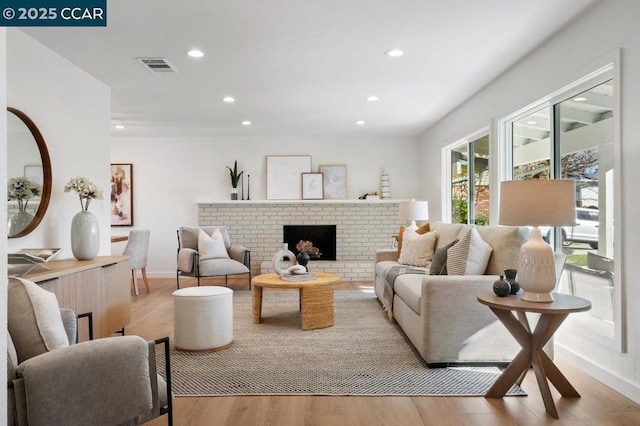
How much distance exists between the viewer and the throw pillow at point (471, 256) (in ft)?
11.2

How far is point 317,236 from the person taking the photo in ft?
25.2

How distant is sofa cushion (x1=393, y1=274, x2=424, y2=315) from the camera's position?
3336mm

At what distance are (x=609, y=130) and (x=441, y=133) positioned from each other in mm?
3587

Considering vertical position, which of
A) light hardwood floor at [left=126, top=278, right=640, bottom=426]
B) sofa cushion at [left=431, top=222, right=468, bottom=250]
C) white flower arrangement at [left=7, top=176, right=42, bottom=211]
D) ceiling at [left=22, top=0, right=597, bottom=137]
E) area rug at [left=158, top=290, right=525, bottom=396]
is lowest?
light hardwood floor at [left=126, top=278, right=640, bottom=426]

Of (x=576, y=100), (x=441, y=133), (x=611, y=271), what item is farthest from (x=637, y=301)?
(x=441, y=133)

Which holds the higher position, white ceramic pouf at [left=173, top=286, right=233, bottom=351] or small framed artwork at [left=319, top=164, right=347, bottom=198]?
small framed artwork at [left=319, top=164, right=347, bottom=198]

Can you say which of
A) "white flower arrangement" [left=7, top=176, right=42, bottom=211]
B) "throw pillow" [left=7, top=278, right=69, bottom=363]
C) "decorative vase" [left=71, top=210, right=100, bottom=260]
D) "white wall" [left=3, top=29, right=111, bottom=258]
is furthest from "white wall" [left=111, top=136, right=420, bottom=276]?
"throw pillow" [left=7, top=278, right=69, bottom=363]

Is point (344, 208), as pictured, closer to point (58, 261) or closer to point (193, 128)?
point (193, 128)

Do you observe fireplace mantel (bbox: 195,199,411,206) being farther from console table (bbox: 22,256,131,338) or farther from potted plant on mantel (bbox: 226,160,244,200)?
console table (bbox: 22,256,131,338)

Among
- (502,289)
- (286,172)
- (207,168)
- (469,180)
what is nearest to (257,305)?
(502,289)

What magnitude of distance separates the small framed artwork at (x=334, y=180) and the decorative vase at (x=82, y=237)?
447 cm

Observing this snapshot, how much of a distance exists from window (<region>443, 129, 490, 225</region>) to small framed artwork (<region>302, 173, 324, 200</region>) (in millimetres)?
2132

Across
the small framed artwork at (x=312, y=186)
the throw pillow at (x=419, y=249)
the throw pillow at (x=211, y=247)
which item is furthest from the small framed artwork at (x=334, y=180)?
the throw pillow at (x=419, y=249)

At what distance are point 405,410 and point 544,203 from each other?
138 cm
